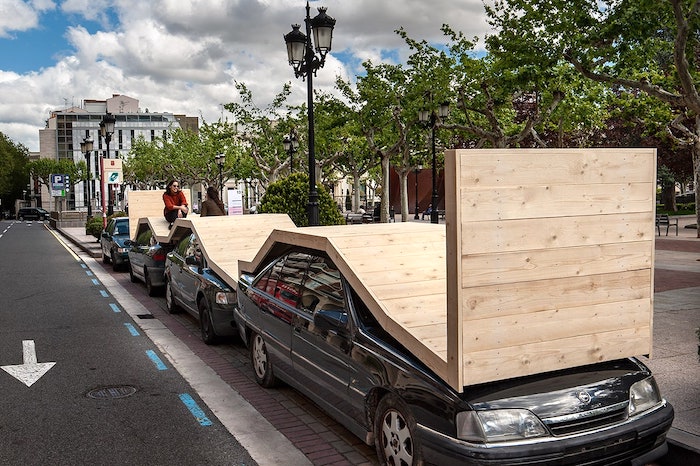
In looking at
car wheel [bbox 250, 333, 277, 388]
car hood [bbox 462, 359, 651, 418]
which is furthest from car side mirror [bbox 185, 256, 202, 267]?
car hood [bbox 462, 359, 651, 418]

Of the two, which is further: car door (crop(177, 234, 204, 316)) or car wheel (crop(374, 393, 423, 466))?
car door (crop(177, 234, 204, 316))

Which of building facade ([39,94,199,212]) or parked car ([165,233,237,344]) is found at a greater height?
building facade ([39,94,199,212])

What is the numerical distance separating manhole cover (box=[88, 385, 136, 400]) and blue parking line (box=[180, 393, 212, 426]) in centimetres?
61

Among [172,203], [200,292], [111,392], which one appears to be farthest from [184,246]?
[172,203]

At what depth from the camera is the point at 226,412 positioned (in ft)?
20.3

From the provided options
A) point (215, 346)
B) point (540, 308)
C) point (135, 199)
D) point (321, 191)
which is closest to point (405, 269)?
point (540, 308)

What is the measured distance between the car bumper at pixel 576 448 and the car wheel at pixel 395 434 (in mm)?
131

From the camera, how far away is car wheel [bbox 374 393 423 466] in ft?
13.8

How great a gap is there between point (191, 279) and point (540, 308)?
6.54 meters

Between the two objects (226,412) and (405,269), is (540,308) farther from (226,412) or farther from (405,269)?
(226,412)

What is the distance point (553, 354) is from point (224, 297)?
5.16m

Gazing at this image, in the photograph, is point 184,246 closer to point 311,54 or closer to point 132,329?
point 132,329

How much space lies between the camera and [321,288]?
18.2 feet

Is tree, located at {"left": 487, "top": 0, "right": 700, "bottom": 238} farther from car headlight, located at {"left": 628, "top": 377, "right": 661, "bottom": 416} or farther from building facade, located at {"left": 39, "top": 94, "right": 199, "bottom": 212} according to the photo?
building facade, located at {"left": 39, "top": 94, "right": 199, "bottom": 212}
